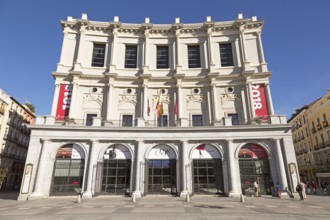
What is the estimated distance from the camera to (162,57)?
103ft

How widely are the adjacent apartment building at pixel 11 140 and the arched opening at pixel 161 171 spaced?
26798 mm

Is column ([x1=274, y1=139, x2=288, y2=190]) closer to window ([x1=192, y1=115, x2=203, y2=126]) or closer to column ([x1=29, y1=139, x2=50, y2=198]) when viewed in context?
window ([x1=192, y1=115, x2=203, y2=126])

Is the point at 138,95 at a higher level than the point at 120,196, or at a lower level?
higher

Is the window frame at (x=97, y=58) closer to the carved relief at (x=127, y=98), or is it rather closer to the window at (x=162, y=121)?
the carved relief at (x=127, y=98)

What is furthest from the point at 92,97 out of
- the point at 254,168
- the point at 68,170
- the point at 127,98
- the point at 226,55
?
the point at 254,168

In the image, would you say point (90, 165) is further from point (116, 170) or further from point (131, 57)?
point (131, 57)

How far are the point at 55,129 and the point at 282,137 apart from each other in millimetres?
23685

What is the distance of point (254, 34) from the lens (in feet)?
102

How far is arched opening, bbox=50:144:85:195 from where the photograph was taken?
21.0 metres

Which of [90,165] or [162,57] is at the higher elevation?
[162,57]

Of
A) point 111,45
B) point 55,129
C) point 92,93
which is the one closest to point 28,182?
point 55,129

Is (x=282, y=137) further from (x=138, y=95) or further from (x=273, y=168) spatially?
(x=138, y=95)

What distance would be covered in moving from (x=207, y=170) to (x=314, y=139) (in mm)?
33563

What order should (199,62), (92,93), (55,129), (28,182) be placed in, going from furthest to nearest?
(199,62), (92,93), (55,129), (28,182)
